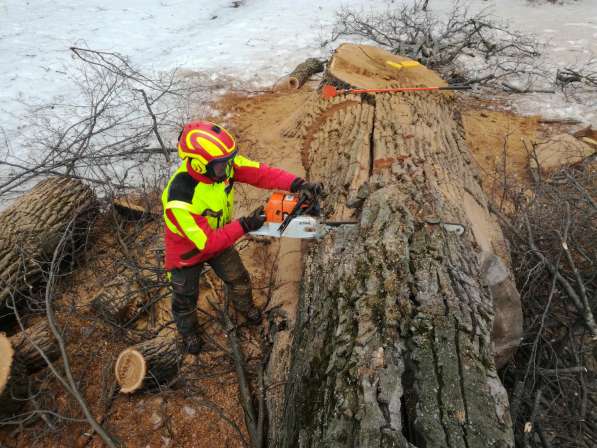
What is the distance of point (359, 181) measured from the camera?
3049mm

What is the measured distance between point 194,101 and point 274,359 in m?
4.86

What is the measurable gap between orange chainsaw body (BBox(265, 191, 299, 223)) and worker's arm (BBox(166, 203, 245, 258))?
0.23 metres

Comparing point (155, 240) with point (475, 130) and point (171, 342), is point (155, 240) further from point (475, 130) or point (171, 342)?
point (475, 130)

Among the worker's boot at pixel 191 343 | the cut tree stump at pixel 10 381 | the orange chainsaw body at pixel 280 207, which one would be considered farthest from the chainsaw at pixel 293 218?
the cut tree stump at pixel 10 381

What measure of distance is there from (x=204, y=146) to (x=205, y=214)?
0.50 m

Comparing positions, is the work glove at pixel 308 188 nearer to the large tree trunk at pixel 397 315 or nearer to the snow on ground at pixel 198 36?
the large tree trunk at pixel 397 315

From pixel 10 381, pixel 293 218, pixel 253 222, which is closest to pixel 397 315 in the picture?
pixel 293 218

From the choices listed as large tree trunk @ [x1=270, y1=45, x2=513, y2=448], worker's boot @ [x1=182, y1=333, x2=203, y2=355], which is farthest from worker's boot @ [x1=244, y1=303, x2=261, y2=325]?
large tree trunk @ [x1=270, y1=45, x2=513, y2=448]

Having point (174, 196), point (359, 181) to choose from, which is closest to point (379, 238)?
point (359, 181)

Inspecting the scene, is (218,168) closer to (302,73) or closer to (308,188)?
(308,188)

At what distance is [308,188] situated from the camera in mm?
2664

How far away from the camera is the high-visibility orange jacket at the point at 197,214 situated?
2.45 m

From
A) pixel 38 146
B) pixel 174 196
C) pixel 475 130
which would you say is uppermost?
pixel 174 196

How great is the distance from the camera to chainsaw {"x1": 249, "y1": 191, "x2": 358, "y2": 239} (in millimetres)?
2402
